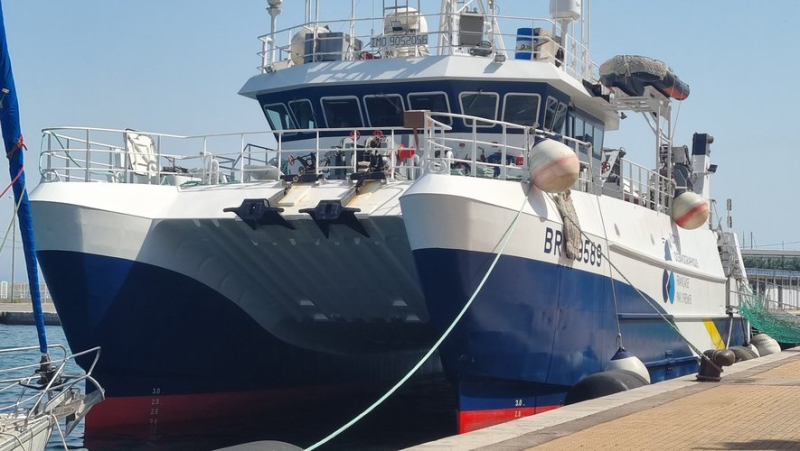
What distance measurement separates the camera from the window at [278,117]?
14.9 metres

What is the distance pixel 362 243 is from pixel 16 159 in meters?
3.88

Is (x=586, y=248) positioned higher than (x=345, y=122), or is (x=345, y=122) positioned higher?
A: (x=345, y=122)

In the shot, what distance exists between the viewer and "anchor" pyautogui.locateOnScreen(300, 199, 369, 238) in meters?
11.0

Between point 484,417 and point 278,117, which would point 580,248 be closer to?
point 484,417

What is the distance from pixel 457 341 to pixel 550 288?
1.39m

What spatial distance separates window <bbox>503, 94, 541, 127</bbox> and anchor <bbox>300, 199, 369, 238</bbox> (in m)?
3.63

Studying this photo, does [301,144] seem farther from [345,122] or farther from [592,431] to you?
[592,431]

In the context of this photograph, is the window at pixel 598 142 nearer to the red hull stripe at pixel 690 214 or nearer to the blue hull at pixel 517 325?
the red hull stripe at pixel 690 214

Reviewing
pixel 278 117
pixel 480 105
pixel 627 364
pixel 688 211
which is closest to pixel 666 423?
pixel 627 364

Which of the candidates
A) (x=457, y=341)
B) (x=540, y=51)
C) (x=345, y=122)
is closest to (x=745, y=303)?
(x=540, y=51)

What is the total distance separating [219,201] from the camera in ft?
39.5

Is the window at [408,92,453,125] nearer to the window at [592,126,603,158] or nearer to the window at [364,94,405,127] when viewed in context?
the window at [364,94,405,127]

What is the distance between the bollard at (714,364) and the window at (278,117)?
21.4ft

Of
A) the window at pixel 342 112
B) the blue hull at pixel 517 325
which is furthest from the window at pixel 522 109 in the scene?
the blue hull at pixel 517 325
